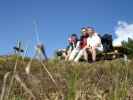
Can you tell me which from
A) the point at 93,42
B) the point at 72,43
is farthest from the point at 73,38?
the point at 93,42

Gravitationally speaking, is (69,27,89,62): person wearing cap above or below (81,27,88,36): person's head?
below

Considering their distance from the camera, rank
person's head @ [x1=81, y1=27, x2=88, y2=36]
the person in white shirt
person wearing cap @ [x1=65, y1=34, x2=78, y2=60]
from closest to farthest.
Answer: the person in white shirt
person's head @ [x1=81, y1=27, x2=88, y2=36]
person wearing cap @ [x1=65, y1=34, x2=78, y2=60]

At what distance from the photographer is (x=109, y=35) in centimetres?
1642

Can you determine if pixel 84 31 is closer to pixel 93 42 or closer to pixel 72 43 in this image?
pixel 93 42

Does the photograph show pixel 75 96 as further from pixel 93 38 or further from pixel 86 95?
pixel 93 38

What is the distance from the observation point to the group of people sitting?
13156mm

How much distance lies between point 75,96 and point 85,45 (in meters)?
11.7

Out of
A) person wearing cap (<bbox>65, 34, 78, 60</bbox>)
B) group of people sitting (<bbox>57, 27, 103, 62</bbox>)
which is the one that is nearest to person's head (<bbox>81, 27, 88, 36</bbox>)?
group of people sitting (<bbox>57, 27, 103, 62</bbox>)

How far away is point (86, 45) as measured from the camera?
531 inches

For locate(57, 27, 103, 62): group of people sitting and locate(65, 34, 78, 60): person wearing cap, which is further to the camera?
locate(65, 34, 78, 60): person wearing cap

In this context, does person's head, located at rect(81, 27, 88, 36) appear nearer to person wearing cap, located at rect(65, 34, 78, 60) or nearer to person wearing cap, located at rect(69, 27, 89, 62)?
person wearing cap, located at rect(69, 27, 89, 62)

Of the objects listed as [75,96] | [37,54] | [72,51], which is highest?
[72,51]

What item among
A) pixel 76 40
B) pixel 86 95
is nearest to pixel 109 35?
pixel 76 40

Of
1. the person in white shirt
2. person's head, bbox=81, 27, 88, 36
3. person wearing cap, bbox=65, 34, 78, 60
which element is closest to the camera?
the person in white shirt
